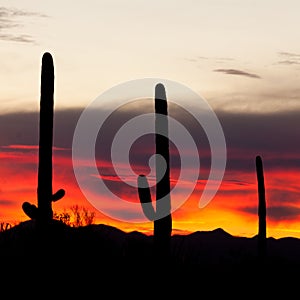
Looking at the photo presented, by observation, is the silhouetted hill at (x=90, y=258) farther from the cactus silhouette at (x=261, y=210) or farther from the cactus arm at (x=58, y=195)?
the cactus silhouette at (x=261, y=210)

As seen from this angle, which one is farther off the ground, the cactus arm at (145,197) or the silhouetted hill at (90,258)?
the cactus arm at (145,197)

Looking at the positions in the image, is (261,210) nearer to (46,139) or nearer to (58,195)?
(58,195)

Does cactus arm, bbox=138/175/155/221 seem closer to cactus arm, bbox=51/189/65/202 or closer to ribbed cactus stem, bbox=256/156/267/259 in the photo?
cactus arm, bbox=51/189/65/202

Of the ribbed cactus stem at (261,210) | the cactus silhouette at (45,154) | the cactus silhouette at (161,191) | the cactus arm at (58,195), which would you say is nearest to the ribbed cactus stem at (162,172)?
the cactus silhouette at (161,191)

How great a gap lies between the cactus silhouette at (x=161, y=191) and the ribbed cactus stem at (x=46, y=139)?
4571mm

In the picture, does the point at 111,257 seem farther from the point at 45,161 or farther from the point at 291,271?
the point at 291,271

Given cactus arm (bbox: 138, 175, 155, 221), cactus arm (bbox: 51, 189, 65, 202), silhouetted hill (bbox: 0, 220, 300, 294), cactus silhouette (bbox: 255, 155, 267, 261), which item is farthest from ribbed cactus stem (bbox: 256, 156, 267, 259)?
cactus arm (bbox: 51, 189, 65, 202)

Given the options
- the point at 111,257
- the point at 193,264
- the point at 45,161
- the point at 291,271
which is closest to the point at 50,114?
the point at 45,161

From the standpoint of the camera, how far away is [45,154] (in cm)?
2294

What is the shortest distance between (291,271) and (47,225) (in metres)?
18.9

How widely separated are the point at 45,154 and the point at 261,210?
1861 centimetres

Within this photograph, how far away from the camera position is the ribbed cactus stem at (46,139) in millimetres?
22844

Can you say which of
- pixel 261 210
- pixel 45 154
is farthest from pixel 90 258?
pixel 261 210

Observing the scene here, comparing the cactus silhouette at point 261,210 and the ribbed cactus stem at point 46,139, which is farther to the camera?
the cactus silhouette at point 261,210
